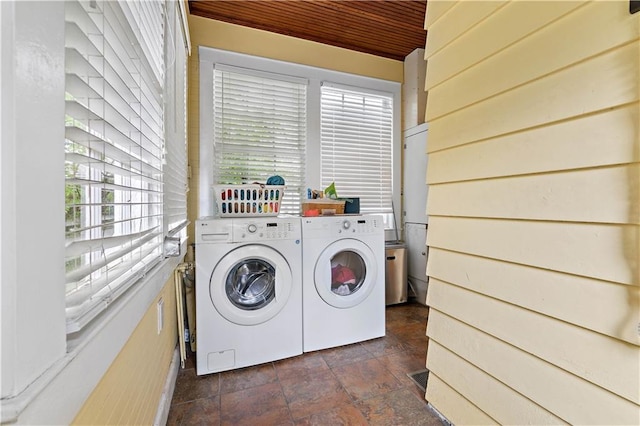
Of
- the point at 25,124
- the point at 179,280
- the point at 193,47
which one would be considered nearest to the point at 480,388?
the point at 25,124

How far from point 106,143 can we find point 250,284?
4.78ft

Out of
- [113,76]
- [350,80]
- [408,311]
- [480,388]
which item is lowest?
[408,311]

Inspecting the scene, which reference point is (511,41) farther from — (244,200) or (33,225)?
(244,200)

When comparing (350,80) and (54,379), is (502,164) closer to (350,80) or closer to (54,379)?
(54,379)

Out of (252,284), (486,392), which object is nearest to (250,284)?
(252,284)

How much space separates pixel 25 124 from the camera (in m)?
0.39

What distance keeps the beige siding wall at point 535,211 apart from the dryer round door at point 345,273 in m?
0.78

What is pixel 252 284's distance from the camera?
1954 millimetres

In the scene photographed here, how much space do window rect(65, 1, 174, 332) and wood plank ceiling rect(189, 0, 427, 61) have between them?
1.56 metres

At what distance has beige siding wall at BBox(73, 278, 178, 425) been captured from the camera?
2.14 ft

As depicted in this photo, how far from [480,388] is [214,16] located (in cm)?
324

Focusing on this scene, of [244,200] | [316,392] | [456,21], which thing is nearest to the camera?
[456,21]

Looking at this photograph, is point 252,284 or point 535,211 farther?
point 252,284

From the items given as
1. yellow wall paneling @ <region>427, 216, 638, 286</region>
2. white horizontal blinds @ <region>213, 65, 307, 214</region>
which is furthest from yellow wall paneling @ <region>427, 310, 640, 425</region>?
white horizontal blinds @ <region>213, 65, 307, 214</region>
